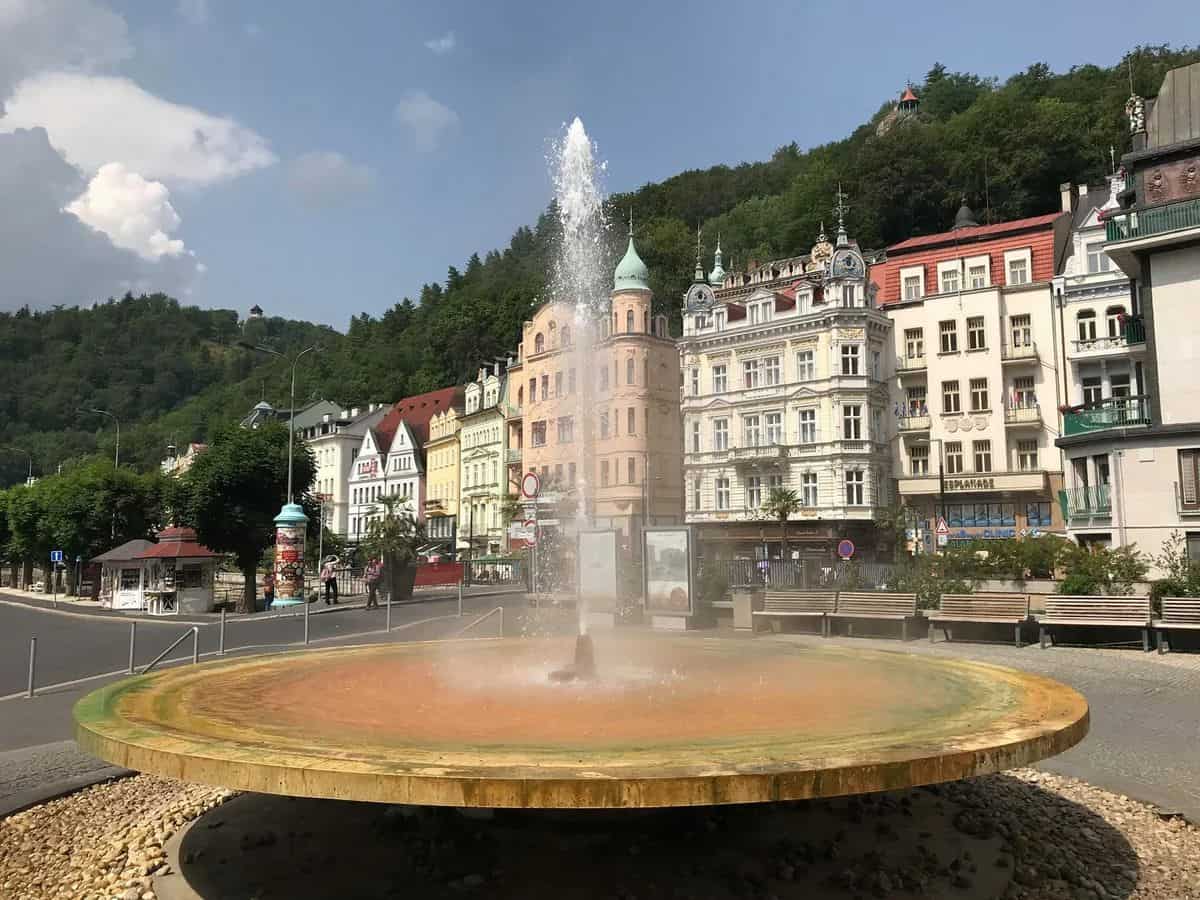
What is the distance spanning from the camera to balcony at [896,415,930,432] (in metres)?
51.3

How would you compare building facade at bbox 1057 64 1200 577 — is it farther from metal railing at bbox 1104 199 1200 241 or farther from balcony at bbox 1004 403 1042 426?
balcony at bbox 1004 403 1042 426

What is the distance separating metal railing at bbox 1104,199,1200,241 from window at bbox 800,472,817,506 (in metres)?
22.6

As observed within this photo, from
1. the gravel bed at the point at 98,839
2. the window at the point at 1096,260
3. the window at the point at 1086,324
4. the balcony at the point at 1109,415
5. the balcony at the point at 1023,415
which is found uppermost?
the window at the point at 1096,260

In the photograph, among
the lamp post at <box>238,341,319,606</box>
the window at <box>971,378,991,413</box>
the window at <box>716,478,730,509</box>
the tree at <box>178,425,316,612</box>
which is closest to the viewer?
A: the lamp post at <box>238,341,319,606</box>

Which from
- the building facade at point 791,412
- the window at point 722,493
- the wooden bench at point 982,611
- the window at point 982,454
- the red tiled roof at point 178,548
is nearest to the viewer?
the wooden bench at point 982,611

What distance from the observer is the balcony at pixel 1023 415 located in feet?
157

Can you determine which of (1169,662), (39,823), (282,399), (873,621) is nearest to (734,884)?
(39,823)

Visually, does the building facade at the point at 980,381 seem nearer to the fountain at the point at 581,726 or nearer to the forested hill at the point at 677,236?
the forested hill at the point at 677,236

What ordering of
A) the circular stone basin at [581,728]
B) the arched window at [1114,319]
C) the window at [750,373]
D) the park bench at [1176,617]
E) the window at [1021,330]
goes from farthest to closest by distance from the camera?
the window at [750,373]
the window at [1021,330]
the arched window at [1114,319]
the park bench at [1176,617]
the circular stone basin at [581,728]

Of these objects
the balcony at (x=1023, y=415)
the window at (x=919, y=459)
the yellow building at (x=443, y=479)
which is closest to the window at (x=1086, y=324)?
the balcony at (x=1023, y=415)

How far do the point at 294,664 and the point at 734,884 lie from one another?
6434 mm

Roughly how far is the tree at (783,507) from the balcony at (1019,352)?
13.8m

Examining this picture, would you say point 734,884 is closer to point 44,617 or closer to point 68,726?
point 68,726

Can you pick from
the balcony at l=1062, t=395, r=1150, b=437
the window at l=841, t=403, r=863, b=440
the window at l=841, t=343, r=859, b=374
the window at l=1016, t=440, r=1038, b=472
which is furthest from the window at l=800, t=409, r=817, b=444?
the balcony at l=1062, t=395, r=1150, b=437
